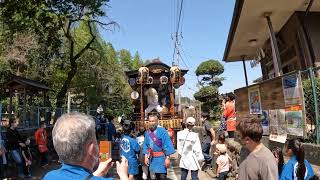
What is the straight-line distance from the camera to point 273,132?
329 inches

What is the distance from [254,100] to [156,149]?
3043 mm

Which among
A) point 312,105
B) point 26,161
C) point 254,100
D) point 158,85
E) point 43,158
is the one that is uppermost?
point 158,85

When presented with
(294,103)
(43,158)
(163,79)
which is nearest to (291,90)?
(294,103)

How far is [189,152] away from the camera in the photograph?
7906 mm

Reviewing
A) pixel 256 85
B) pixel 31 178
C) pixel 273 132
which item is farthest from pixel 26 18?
pixel 273 132

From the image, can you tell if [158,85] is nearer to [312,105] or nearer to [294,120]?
[312,105]

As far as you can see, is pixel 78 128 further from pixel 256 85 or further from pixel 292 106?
pixel 256 85

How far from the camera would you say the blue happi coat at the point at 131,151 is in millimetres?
8195

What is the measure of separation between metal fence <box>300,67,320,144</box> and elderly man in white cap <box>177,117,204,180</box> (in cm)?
211

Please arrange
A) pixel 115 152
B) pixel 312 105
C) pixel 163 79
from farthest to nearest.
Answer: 1. pixel 163 79
2. pixel 312 105
3. pixel 115 152

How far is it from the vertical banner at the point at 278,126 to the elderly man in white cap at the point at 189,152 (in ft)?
5.24

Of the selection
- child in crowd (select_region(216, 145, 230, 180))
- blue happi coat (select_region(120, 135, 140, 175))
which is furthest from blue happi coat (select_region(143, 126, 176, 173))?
child in crowd (select_region(216, 145, 230, 180))

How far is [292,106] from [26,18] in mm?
8836

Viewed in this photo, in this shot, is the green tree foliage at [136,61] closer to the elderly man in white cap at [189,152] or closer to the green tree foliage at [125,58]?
the green tree foliage at [125,58]
